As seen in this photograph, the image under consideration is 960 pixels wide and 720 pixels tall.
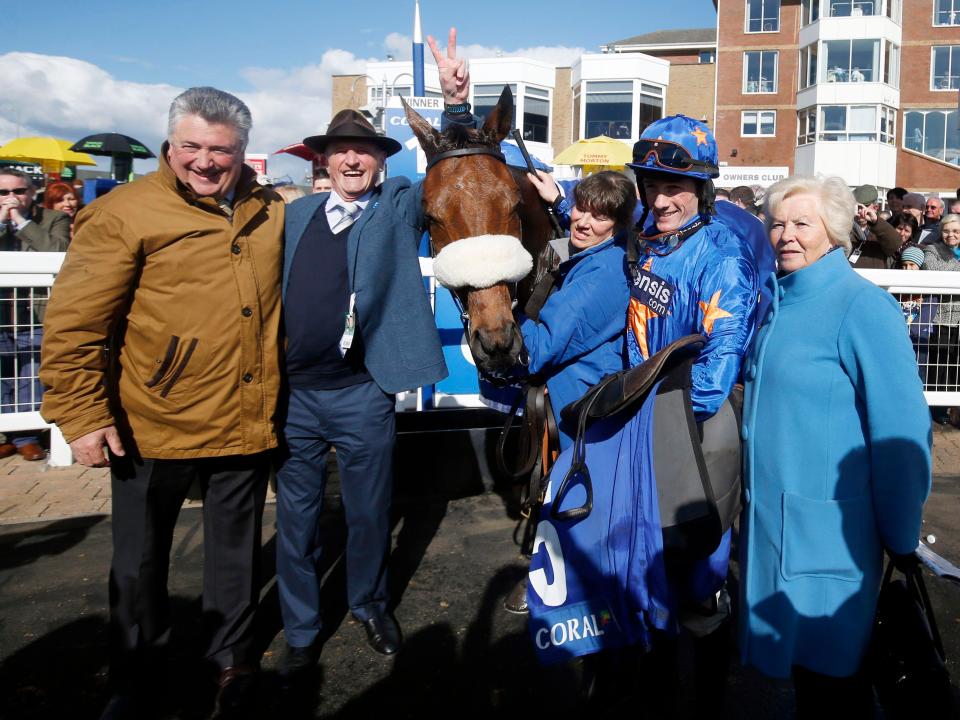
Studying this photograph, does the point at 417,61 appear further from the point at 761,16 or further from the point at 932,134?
the point at 932,134

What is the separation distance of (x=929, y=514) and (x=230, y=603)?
4282 mm

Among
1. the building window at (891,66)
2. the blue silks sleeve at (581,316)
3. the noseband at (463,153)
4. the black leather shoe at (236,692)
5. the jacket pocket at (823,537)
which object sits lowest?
the black leather shoe at (236,692)

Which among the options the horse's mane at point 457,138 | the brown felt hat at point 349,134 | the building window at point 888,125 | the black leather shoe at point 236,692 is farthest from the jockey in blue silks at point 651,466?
the building window at point 888,125

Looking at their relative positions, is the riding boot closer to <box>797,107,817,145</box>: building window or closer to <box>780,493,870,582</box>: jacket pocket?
<box>780,493,870,582</box>: jacket pocket

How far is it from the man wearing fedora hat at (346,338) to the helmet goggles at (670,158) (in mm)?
938

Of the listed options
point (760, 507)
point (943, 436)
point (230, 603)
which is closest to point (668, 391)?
point (760, 507)

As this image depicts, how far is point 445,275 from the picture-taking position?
2555mm

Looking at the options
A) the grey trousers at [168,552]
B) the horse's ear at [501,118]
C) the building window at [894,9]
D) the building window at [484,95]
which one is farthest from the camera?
the building window at [894,9]

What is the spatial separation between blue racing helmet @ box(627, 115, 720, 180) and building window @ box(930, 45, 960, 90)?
48.3 m

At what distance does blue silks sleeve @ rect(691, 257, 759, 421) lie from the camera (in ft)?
6.86

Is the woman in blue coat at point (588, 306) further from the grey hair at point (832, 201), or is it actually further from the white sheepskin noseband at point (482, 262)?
the grey hair at point (832, 201)

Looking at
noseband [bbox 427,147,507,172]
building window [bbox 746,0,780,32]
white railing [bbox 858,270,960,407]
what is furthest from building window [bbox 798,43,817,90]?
noseband [bbox 427,147,507,172]

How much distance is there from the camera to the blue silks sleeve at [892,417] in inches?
71.7

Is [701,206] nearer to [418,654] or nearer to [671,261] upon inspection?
[671,261]
